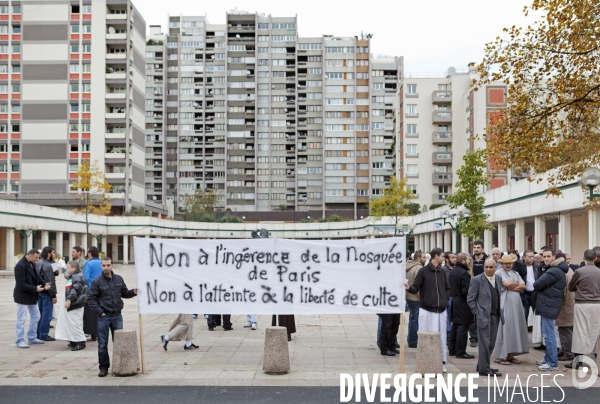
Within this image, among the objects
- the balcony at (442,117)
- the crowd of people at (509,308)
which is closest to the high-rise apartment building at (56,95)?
the balcony at (442,117)

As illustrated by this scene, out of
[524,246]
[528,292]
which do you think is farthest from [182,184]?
[528,292]

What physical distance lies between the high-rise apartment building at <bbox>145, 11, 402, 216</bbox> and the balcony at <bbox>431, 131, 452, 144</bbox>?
29217 millimetres

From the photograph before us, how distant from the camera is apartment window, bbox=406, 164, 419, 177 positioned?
294 ft

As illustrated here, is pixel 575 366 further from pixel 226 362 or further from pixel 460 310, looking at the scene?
pixel 226 362

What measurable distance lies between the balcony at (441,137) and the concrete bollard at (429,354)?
79407mm

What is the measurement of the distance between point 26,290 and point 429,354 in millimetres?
8001

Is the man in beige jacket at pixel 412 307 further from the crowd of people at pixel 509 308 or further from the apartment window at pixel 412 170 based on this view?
the apartment window at pixel 412 170

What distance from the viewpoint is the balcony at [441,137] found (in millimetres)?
87500

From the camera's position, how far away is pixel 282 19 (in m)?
119

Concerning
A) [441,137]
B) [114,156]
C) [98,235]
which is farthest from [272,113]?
[98,235]

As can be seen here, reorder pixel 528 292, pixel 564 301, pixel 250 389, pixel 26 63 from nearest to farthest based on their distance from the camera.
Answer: pixel 250 389 < pixel 564 301 < pixel 528 292 < pixel 26 63

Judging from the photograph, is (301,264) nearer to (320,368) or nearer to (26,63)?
(320,368)

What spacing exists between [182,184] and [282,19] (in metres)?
34.0

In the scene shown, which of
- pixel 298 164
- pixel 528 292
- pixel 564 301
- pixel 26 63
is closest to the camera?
pixel 564 301
